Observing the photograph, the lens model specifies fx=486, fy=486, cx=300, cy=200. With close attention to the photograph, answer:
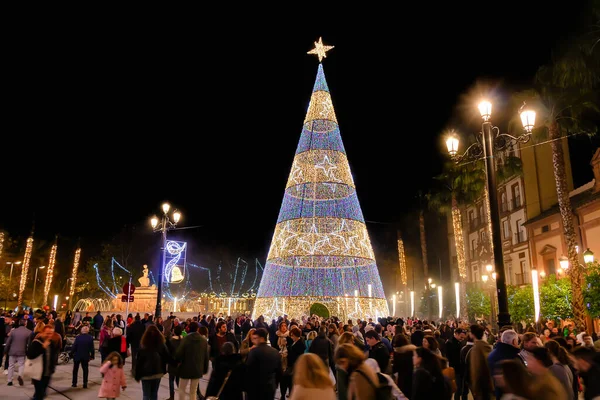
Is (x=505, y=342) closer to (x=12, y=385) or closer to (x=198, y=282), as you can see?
(x=12, y=385)

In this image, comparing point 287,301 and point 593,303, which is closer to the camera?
point 593,303

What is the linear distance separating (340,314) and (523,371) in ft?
74.8

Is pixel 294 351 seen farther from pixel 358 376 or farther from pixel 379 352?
pixel 358 376

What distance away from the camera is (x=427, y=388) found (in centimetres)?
523

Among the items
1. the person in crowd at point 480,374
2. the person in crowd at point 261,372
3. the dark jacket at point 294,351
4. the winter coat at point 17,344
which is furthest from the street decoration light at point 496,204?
the winter coat at point 17,344

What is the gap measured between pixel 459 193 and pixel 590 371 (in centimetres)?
2790

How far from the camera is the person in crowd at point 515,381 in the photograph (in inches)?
165

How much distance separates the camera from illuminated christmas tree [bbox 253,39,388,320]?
1019 inches

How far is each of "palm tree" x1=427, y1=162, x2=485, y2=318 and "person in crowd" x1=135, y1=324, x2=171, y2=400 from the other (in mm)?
24913

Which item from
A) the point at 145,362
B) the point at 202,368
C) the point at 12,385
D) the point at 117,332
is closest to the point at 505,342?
the point at 202,368

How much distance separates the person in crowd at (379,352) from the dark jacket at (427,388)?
160cm

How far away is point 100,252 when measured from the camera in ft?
212

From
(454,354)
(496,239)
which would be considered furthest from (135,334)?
(496,239)

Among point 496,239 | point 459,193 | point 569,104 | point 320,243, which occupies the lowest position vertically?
point 496,239
